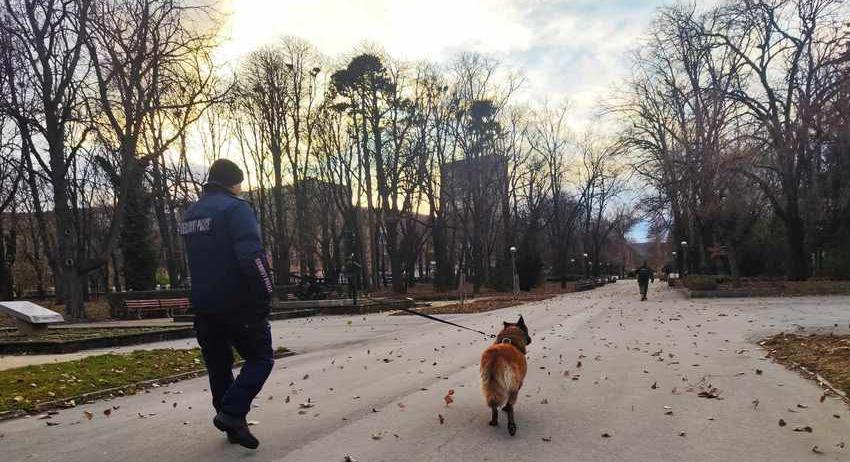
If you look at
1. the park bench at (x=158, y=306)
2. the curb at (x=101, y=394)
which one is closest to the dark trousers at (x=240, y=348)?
the curb at (x=101, y=394)

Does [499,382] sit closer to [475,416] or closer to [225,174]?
[475,416]

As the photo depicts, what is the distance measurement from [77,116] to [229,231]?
22437mm

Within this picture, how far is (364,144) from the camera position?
146ft

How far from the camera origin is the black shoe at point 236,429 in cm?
469

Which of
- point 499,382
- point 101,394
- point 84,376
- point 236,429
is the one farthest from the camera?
point 84,376

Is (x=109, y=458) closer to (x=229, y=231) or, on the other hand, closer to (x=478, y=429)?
(x=229, y=231)

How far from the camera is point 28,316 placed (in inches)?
621

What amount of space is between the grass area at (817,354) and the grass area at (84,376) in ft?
27.2

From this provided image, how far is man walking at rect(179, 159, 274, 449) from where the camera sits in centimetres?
464

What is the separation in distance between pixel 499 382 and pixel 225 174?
275 centimetres

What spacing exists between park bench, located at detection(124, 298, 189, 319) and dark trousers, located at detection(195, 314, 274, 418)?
81.7 feet

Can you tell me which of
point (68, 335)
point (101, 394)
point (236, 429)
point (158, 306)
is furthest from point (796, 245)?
point (236, 429)

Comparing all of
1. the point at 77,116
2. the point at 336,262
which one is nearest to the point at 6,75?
the point at 77,116

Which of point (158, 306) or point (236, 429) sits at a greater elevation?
point (158, 306)
